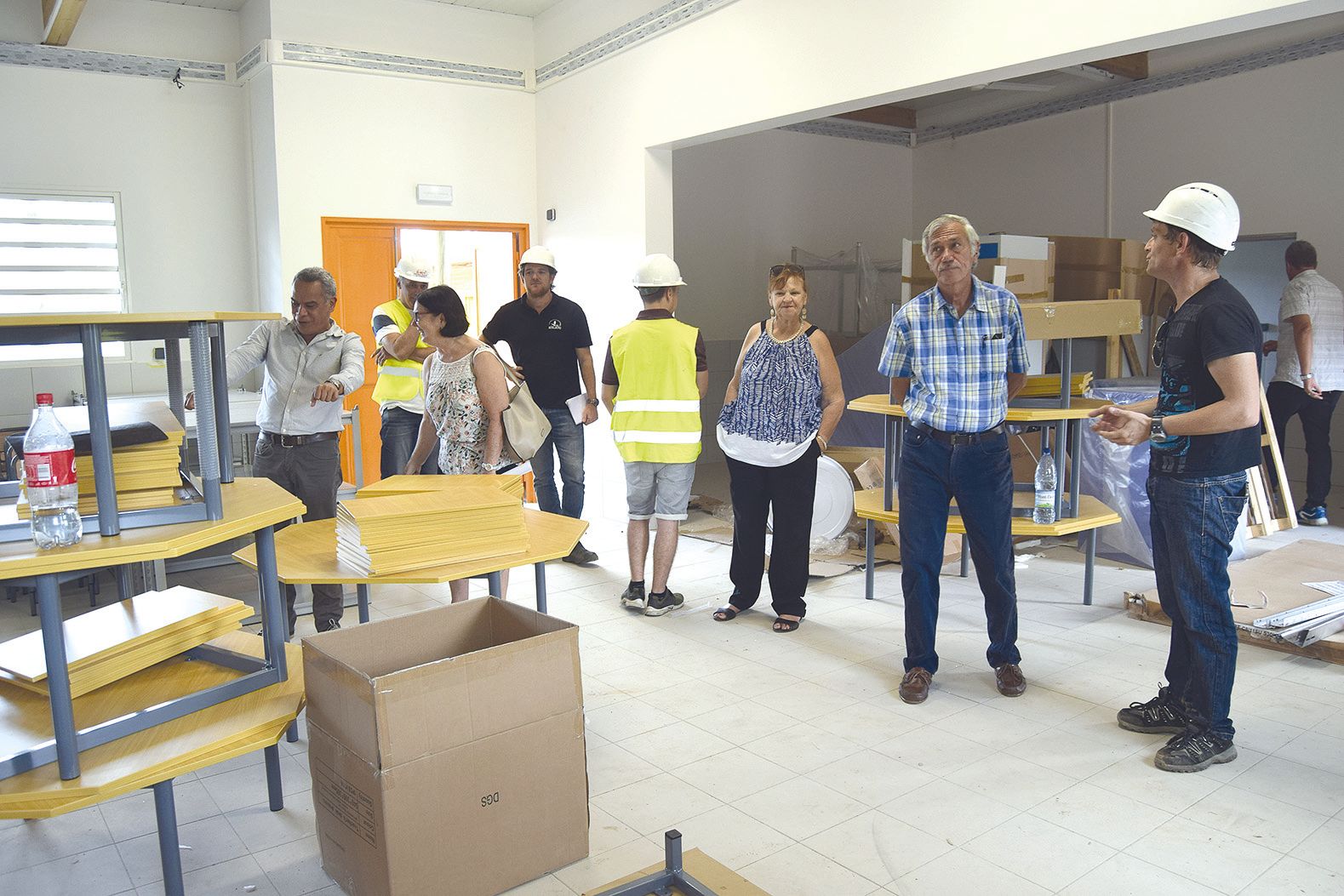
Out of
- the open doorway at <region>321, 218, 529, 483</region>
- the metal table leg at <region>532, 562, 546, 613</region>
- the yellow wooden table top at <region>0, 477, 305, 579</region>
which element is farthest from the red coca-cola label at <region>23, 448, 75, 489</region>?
the open doorway at <region>321, 218, 529, 483</region>

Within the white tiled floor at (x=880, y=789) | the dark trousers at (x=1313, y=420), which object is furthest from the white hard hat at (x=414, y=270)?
the dark trousers at (x=1313, y=420)

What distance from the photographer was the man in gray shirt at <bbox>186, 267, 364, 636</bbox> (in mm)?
4281

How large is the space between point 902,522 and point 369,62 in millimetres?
5493

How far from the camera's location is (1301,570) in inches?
190

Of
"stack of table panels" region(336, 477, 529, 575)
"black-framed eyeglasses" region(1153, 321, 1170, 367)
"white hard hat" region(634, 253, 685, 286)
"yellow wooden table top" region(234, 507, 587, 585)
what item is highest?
"white hard hat" region(634, 253, 685, 286)

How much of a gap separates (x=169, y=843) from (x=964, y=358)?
2.78 m

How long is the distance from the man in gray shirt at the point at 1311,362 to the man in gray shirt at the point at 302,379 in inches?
233

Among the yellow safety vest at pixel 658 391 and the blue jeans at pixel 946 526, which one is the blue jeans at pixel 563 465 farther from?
the blue jeans at pixel 946 526

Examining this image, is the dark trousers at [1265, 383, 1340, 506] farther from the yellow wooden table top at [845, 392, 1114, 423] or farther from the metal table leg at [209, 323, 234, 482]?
the metal table leg at [209, 323, 234, 482]

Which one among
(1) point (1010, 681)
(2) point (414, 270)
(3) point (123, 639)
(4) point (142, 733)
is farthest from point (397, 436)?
(1) point (1010, 681)

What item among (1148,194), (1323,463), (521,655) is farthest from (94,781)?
(1148,194)

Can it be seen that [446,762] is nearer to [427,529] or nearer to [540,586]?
[427,529]

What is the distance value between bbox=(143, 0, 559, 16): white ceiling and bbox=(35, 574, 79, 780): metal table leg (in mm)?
6431

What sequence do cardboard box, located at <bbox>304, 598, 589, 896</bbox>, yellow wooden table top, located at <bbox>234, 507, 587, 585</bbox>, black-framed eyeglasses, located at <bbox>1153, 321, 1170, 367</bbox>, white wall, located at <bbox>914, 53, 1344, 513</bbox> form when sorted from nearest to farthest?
cardboard box, located at <bbox>304, 598, 589, 896</bbox>
yellow wooden table top, located at <bbox>234, 507, 587, 585</bbox>
black-framed eyeglasses, located at <bbox>1153, 321, 1170, 367</bbox>
white wall, located at <bbox>914, 53, 1344, 513</bbox>
